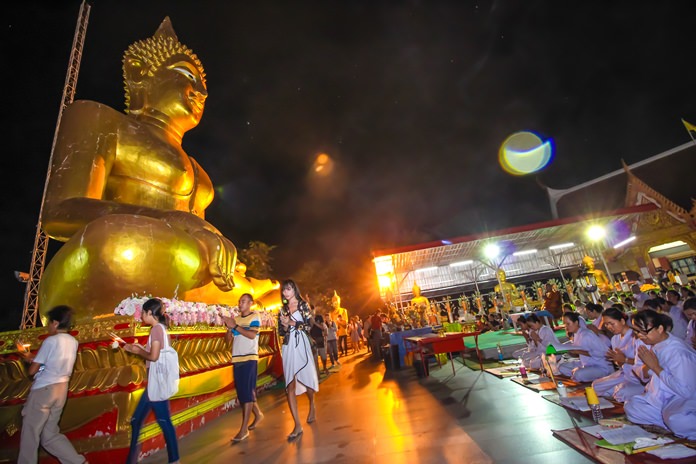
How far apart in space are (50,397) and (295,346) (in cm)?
208

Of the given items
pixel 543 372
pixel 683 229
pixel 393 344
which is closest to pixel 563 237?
pixel 683 229

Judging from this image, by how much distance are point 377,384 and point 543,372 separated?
2736mm

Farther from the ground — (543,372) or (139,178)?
(139,178)

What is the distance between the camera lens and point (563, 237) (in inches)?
781

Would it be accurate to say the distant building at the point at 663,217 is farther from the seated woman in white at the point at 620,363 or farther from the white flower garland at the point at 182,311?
the white flower garland at the point at 182,311

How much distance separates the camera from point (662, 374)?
2.73m

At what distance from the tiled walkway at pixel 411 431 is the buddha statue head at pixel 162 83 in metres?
5.02

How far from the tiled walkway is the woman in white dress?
48 centimetres

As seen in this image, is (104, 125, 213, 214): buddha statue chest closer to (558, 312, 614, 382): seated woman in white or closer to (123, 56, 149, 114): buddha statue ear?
(123, 56, 149, 114): buddha statue ear

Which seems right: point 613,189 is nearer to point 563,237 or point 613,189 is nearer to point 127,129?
point 563,237

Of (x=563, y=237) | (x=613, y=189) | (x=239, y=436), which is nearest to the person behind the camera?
(x=239, y=436)

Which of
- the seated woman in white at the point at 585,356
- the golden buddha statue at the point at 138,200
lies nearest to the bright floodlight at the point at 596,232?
the seated woman in white at the point at 585,356

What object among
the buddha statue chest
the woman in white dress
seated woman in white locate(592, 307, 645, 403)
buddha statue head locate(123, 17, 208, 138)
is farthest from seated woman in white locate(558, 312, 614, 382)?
buddha statue head locate(123, 17, 208, 138)

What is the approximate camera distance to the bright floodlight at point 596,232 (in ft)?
59.3
